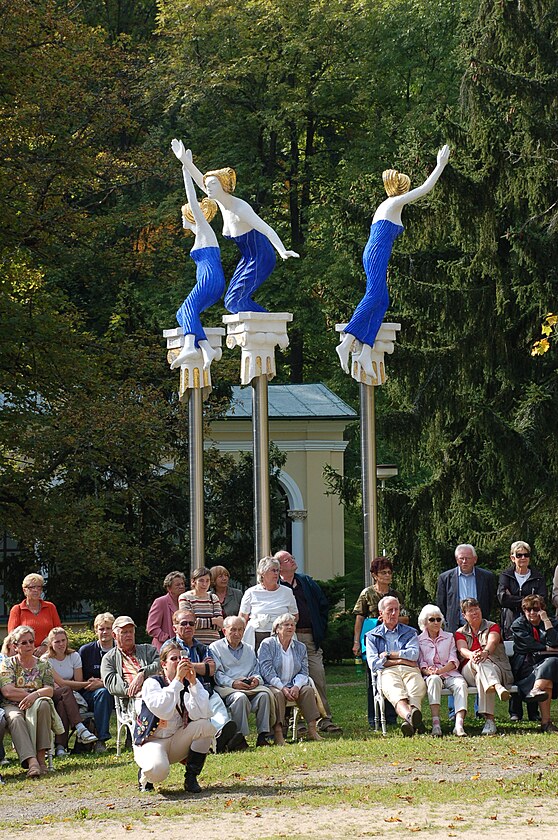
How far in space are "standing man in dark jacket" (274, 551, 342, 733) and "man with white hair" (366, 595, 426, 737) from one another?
553 millimetres

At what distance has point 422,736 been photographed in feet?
36.6

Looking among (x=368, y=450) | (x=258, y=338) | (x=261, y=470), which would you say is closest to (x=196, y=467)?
(x=261, y=470)

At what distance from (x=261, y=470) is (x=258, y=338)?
1.23 metres

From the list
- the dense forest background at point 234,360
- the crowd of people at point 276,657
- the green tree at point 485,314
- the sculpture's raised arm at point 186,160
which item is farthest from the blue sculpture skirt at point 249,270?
the green tree at point 485,314

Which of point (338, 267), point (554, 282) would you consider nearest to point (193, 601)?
point (554, 282)

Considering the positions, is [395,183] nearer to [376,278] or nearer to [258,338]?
[376,278]

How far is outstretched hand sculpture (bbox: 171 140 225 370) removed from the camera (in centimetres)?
1402

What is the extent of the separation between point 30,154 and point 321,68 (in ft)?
40.7

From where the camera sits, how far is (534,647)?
11.9 metres

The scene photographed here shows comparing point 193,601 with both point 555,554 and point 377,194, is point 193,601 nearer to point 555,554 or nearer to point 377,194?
point 555,554

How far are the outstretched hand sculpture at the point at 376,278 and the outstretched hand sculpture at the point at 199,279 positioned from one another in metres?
1.32

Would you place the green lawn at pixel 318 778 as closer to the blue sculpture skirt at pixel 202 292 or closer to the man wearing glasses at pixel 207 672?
the man wearing glasses at pixel 207 672

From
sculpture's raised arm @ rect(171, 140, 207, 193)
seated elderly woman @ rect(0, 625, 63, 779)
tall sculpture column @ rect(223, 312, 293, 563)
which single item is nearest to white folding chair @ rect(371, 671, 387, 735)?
tall sculpture column @ rect(223, 312, 293, 563)

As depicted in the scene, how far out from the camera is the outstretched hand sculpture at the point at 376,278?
13.8 meters
